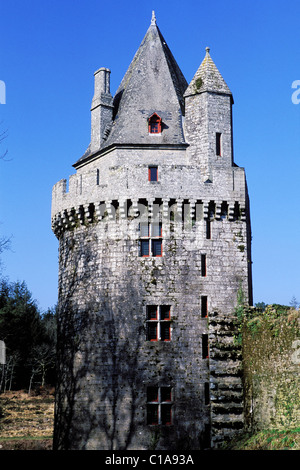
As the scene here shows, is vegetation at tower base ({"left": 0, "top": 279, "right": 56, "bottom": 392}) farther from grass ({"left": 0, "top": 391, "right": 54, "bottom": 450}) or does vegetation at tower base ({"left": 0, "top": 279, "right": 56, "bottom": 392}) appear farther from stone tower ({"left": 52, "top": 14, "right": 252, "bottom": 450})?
stone tower ({"left": 52, "top": 14, "right": 252, "bottom": 450})

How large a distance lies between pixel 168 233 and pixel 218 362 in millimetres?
5780

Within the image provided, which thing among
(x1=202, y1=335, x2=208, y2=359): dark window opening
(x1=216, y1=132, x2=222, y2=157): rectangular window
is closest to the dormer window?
(x1=216, y1=132, x2=222, y2=157): rectangular window

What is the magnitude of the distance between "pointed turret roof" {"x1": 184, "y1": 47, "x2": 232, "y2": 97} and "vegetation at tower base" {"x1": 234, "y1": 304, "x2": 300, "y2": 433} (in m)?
10.3

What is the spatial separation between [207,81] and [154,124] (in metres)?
3.14

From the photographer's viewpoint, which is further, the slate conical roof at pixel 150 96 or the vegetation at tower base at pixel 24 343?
the vegetation at tower base at pixel 24 343

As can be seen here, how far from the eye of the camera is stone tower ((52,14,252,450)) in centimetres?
2539

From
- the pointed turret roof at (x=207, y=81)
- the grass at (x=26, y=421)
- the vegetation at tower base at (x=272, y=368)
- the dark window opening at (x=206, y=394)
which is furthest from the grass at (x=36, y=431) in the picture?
the pointed turret roof at (x=207, y=81)

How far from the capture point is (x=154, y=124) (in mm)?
29656

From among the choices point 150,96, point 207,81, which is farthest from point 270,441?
point 150,96

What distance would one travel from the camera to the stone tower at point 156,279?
2539 centimetres

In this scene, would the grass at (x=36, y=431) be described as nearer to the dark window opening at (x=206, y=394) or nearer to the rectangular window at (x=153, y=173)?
the dark window opening at (x=206, y=394)

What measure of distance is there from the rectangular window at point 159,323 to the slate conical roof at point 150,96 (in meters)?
7.73
